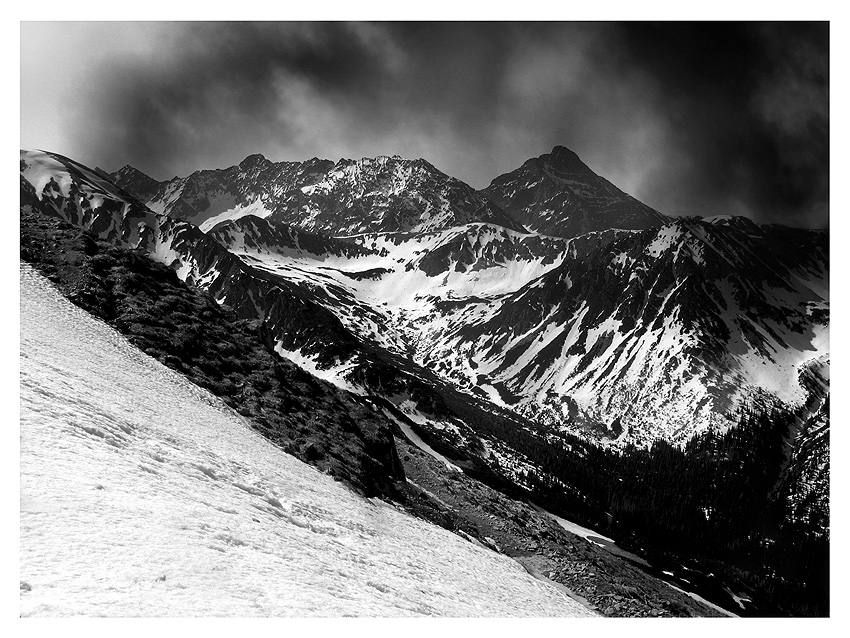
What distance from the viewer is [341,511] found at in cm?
1572

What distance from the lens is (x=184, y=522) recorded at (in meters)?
10.4

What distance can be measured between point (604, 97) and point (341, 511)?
2014 centimetres

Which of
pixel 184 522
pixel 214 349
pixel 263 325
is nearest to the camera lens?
pixel 184 522

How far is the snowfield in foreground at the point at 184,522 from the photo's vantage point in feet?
29.5

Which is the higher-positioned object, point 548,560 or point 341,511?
point 341,511

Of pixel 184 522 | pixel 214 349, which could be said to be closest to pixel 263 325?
pixel 214 349

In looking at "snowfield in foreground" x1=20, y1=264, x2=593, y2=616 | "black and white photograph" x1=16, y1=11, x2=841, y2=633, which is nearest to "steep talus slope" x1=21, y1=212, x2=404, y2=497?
"black and white photograph" x1=16, y1=11, x2=841, y2=633

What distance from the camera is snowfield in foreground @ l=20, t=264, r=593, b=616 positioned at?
29.5 feet

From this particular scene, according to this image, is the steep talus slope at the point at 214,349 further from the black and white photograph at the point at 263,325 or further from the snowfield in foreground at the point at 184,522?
the snowfield in foreground at the point at 184,522

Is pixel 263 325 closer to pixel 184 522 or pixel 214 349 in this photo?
pixel 214 349
